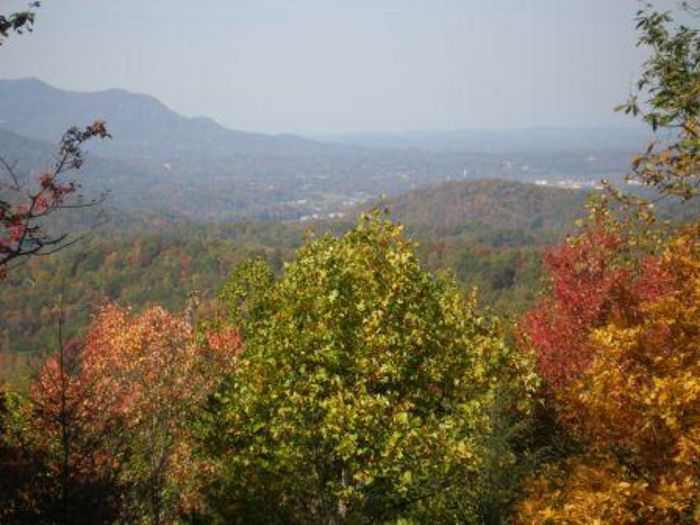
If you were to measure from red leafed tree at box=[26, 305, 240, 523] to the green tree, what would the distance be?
2204mm

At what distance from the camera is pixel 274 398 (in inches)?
486

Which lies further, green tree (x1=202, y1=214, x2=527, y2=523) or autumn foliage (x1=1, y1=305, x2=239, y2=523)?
green tree (x1=202, y1=214, x2=527, y2=523)

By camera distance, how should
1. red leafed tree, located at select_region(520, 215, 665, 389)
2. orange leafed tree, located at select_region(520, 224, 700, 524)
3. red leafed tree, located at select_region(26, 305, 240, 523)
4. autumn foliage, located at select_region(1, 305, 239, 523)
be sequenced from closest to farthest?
orange leafed tree, located at select_region(520, 224, 700, 524) < autumn foliage, located at select_region(1, 305, 239, 523) < red leafed tree, located at select_region(26, 305, 240, 523) < red leafed tree, located at select_region(520, 215, 665, 389)

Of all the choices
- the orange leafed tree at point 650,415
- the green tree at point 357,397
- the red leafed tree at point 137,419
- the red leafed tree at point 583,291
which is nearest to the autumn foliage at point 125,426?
the red leafed tree at point 137,419

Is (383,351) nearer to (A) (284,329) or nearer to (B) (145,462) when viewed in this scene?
(A) (284,329)

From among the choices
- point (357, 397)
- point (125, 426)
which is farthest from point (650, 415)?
point (125, 426)

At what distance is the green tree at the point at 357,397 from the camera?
12.1 m

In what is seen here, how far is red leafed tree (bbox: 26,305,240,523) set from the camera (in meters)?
12.9

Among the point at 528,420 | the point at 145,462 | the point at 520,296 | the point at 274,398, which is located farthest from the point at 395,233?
the point at 520,296

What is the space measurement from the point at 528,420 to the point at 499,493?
645 cm

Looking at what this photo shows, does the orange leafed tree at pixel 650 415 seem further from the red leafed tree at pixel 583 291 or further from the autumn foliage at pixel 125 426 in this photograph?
the red leafed tree at pixel 583 291

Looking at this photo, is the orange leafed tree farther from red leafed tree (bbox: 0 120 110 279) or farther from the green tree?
red leafed tree (bbox: 0 120 110 279)

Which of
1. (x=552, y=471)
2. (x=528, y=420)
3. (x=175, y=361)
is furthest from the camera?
(x=528, y=420)

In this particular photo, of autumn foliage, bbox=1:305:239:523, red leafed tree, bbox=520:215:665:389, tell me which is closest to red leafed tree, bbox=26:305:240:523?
autumn foliage, bbox=1:305:239:523
